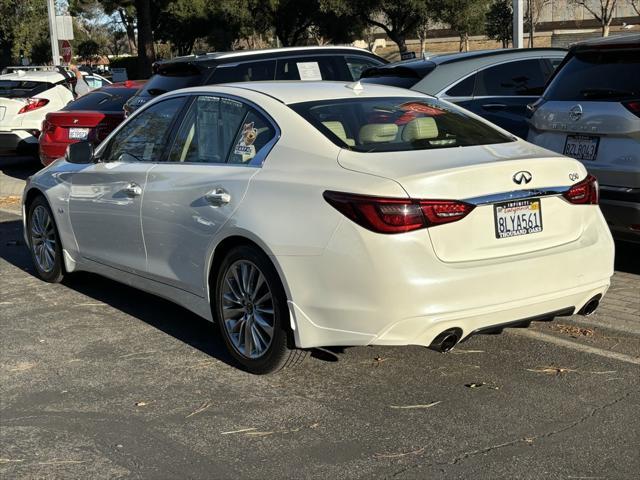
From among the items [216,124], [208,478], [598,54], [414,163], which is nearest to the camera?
[208,478]

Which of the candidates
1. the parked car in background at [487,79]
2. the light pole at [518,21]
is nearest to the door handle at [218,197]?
the parked car in background at [487,79]

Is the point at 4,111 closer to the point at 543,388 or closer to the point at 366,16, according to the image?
the point at 543,388

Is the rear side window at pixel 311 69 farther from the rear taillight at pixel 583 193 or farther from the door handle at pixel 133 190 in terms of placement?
the rear taillight at pixel 583 193

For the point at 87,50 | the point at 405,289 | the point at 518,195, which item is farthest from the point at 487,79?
the point at 87,50

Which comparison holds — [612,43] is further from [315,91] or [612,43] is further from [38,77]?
[38,77]

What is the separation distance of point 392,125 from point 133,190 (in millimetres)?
1843

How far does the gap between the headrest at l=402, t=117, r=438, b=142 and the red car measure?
824 centimetres

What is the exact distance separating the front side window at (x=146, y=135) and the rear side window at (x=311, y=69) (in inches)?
181

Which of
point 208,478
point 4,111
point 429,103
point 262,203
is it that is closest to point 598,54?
point 429,103

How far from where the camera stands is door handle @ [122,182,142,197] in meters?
5.80

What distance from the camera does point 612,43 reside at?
670cm

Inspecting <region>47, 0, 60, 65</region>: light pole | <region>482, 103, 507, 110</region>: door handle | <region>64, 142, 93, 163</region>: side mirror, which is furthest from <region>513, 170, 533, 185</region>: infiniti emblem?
<region>47, 0, 60, 65</region>: light pole

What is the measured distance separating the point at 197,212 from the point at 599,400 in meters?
2.47

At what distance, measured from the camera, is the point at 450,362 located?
525 cm
